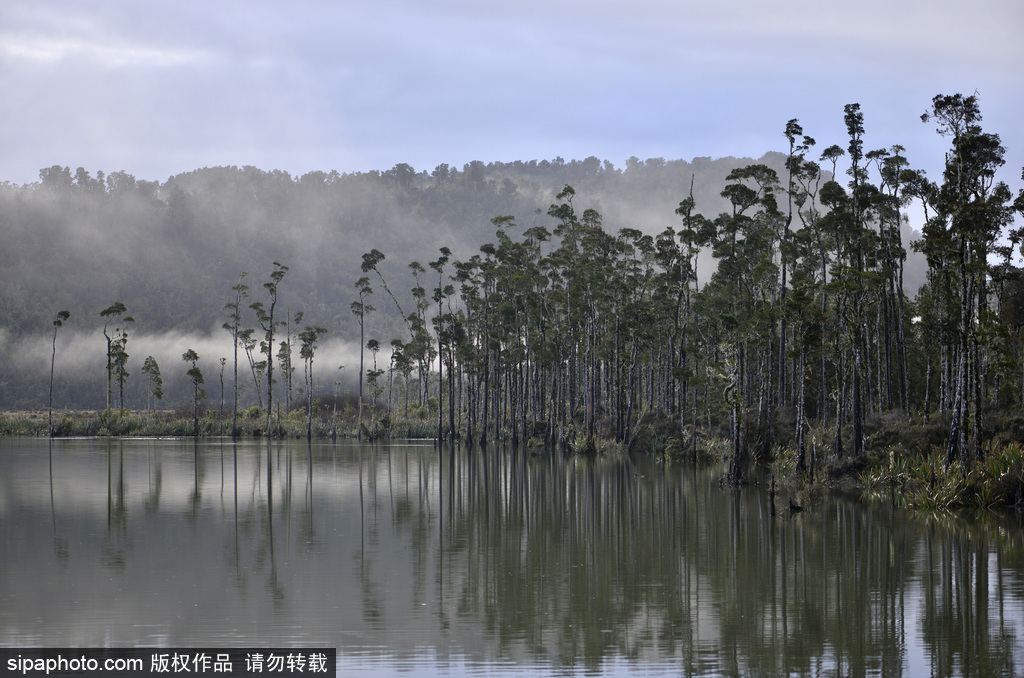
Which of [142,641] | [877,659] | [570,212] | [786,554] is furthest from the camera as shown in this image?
[570,212]

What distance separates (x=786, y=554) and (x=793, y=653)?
6845mm

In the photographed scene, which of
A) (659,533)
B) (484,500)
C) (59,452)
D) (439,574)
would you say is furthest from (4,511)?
(59,452)

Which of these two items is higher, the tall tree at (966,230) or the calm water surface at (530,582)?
the tall tree at (966,230)

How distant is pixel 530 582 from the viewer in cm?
1502

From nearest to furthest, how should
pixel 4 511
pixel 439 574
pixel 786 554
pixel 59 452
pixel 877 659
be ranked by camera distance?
pixel 877 659
pixel 439 574
pixel 786 554
pixel 4 511
pixel 59 452

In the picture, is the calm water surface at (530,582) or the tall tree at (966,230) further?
the tall tree at (966,230)

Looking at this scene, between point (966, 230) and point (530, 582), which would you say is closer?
point (530, 582)

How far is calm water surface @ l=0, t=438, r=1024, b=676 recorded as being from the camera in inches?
429

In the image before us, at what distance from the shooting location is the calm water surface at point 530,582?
35.8ft

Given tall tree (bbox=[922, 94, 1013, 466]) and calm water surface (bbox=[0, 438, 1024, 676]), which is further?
tall tree (bbox=[922, 94, 1013, 466])

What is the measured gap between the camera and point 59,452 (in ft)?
185

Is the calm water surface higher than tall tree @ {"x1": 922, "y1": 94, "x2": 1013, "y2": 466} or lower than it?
lower

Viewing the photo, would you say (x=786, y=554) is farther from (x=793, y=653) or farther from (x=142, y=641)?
(x=142, y=641)

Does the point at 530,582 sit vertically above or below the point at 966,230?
below
